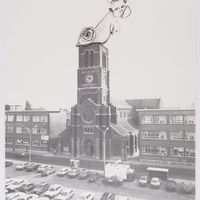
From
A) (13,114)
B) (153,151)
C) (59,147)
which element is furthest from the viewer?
(13,114)

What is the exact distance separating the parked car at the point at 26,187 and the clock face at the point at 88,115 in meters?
0.85

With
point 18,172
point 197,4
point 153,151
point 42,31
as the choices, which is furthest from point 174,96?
point 18,172

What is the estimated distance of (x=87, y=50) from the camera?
8.54ft

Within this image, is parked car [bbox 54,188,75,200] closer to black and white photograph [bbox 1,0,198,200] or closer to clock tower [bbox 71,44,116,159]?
black and white photograph [bbox 1,0,198,200]

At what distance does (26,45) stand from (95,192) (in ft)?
5.23

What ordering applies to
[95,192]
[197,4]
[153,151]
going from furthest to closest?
[95,192]
[153,151]
[197,4]

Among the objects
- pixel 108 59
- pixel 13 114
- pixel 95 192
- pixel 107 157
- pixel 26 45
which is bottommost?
pixel 95 192

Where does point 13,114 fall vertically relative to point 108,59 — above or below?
below

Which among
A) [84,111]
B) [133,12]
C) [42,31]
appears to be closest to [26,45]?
[42,31]

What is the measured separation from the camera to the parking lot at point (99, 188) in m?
2.18

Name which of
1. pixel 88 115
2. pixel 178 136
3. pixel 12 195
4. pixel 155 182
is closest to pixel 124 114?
pixel 88 115

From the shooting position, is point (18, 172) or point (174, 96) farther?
point (18, 172)

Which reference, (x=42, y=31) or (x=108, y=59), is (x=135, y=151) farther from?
(x=42, y=31)

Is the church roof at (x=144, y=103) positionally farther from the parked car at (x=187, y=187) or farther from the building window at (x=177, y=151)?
the parked car at (x=187, y=187)
